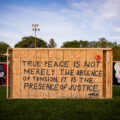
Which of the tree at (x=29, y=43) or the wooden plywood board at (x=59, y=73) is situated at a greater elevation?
the tree at (x=29, y=43)

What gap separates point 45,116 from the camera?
583cm

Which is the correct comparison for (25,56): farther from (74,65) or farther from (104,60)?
(104,60)

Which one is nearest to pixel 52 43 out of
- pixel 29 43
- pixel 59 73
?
pixel 29 43

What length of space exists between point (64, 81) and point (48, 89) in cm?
105

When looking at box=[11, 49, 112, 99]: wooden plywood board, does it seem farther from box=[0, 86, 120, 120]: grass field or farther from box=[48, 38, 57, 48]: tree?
box=[48, 38, 57, 48]: tree

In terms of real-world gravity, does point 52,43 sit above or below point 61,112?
above

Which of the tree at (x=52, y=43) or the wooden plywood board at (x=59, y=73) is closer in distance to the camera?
the wooden plywood board at (x=59, y=73)

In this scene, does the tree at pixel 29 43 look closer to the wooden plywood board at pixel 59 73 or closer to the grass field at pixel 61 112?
the wooden plywood board at pixel 59 73

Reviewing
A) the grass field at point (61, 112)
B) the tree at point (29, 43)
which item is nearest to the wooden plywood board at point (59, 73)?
the grass field at point (61, 112)

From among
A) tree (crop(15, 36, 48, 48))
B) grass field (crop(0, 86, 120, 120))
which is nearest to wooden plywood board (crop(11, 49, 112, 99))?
grass field (crop(0, 86, 120, 120))

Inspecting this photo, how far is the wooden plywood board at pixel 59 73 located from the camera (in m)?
9.10

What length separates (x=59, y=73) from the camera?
9.20m

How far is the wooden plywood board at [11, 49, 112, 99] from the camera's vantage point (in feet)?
29.9

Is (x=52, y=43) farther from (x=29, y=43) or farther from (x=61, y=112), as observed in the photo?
(x=61, y=112)
